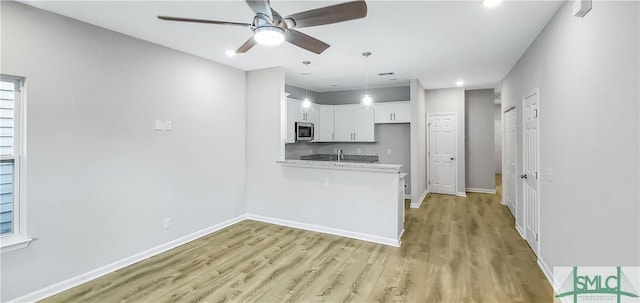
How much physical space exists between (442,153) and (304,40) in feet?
18.2

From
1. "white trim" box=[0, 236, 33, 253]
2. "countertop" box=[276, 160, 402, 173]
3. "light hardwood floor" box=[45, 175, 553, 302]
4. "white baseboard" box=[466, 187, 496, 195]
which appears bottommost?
"light hardwood floor" box=[45, 175, 553, 302]

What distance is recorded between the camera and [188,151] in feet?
12.9

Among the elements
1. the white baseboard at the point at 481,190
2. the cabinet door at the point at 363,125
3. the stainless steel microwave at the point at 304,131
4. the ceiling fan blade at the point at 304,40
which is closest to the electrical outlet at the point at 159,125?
the ceiling fan blade at the point at 304,40

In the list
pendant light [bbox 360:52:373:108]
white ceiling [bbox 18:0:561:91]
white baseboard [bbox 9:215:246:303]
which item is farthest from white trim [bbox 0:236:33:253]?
pendant light [bbox 360:52:373:108]

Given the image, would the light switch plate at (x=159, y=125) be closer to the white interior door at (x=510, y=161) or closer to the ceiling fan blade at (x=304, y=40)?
the ceiling fan blade at (x=304, y=40)

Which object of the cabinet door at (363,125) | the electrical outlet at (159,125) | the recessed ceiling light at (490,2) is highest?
the recessed ceiling light at (490,2)

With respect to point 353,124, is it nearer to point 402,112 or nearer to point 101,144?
point 402,112

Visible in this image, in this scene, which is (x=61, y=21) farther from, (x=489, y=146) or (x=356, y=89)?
(x=489, y=146)

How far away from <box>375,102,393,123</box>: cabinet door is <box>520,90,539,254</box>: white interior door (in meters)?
2.79

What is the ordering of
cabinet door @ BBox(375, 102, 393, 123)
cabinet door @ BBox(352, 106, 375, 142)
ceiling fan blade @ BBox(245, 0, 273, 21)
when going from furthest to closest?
cabinet door @ BBox(352, 106, 375, 142), cabinet door @ BBox(375, 102, 393, 123), ceiling fan blade @ BBox(245, 0, 273, 21)

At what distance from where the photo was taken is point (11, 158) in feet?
7.86

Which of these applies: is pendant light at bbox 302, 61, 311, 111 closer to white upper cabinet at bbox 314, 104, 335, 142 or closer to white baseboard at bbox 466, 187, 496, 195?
white upper cabinet at bbox 314, 104, 335, 142

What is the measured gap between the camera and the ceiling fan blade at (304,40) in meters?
2.29

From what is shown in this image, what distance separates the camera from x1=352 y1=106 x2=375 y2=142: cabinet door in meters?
6.54
